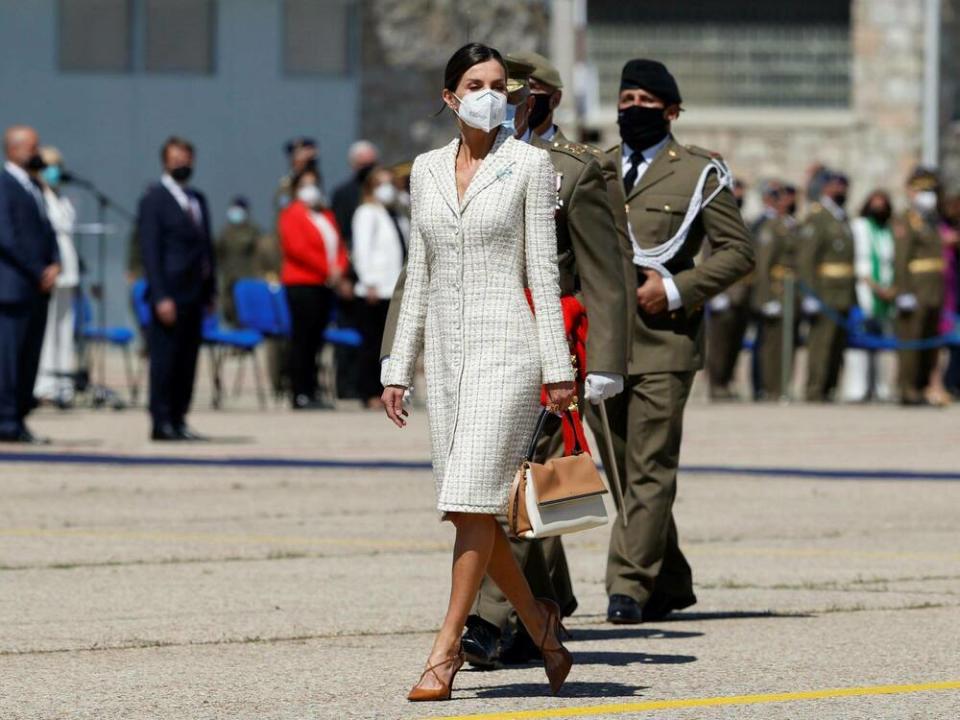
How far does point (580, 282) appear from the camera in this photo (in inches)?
316

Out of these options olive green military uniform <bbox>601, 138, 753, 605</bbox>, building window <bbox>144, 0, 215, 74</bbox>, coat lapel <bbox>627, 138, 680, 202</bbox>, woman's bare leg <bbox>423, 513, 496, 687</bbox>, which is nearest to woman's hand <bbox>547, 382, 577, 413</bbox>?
woman's bare leg <bbox>423, 513, 496, 687</bbox>

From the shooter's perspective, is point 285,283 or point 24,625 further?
point 285,283

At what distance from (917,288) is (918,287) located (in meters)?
0.01

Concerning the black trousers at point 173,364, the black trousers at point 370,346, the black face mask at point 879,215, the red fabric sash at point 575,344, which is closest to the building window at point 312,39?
the black face mask at point 879,215

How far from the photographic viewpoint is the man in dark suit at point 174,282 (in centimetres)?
1705

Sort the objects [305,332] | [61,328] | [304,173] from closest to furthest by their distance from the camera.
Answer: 1. [61,328]
2. [305,332]
3. [304,173]

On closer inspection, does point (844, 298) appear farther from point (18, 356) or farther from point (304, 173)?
point (18, 356)

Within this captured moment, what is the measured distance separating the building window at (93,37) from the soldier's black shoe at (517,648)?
2586 cm

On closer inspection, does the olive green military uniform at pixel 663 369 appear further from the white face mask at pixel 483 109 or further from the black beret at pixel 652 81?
the white face mask at pixel 483 109

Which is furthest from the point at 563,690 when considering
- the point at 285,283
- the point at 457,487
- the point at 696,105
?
the point at 696,105

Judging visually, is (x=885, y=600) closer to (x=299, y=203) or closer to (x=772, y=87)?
(x=299, y=203)

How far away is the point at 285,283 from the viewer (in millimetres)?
21203

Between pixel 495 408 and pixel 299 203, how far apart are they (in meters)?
14.2

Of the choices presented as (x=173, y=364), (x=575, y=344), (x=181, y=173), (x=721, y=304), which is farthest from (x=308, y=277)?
(x=575, y=344)
